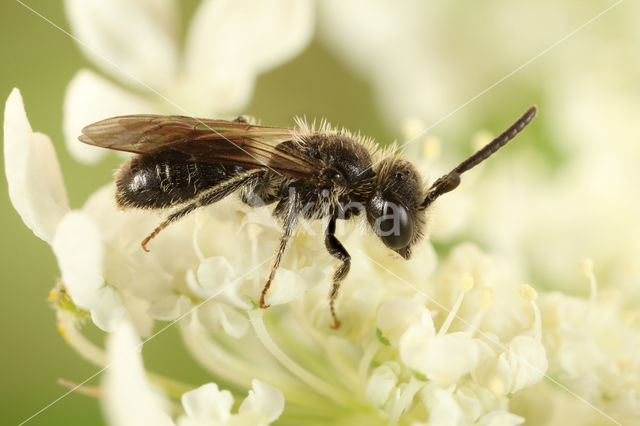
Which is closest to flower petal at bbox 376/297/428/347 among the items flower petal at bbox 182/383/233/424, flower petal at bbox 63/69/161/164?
flower petal at bbox 182/383/233/424

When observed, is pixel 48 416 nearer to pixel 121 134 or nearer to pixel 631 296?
pixel 121 134

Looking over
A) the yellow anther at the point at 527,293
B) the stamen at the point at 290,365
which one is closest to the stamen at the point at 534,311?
the yellow anther at the point at 527,293

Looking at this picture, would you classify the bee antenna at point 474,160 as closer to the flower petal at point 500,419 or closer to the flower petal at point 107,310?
the flower petal at point 500,419

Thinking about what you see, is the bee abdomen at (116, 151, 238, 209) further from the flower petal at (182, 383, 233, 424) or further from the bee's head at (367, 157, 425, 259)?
the flower petal at (182, 383, 233, 424)

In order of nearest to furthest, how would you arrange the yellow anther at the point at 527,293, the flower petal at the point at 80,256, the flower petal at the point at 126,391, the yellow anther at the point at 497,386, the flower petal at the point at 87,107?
the flower petal at the point at 126,391
the flower petal at the point at 80,256
the yellow anther at the point at 497,386
the yellow anther at the point at 527,293
the flower petal at the point at 87,107

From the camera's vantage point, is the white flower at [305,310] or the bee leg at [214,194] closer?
the white flower at [305,310]

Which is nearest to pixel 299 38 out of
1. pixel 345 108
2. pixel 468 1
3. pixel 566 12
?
pixel 345 108
